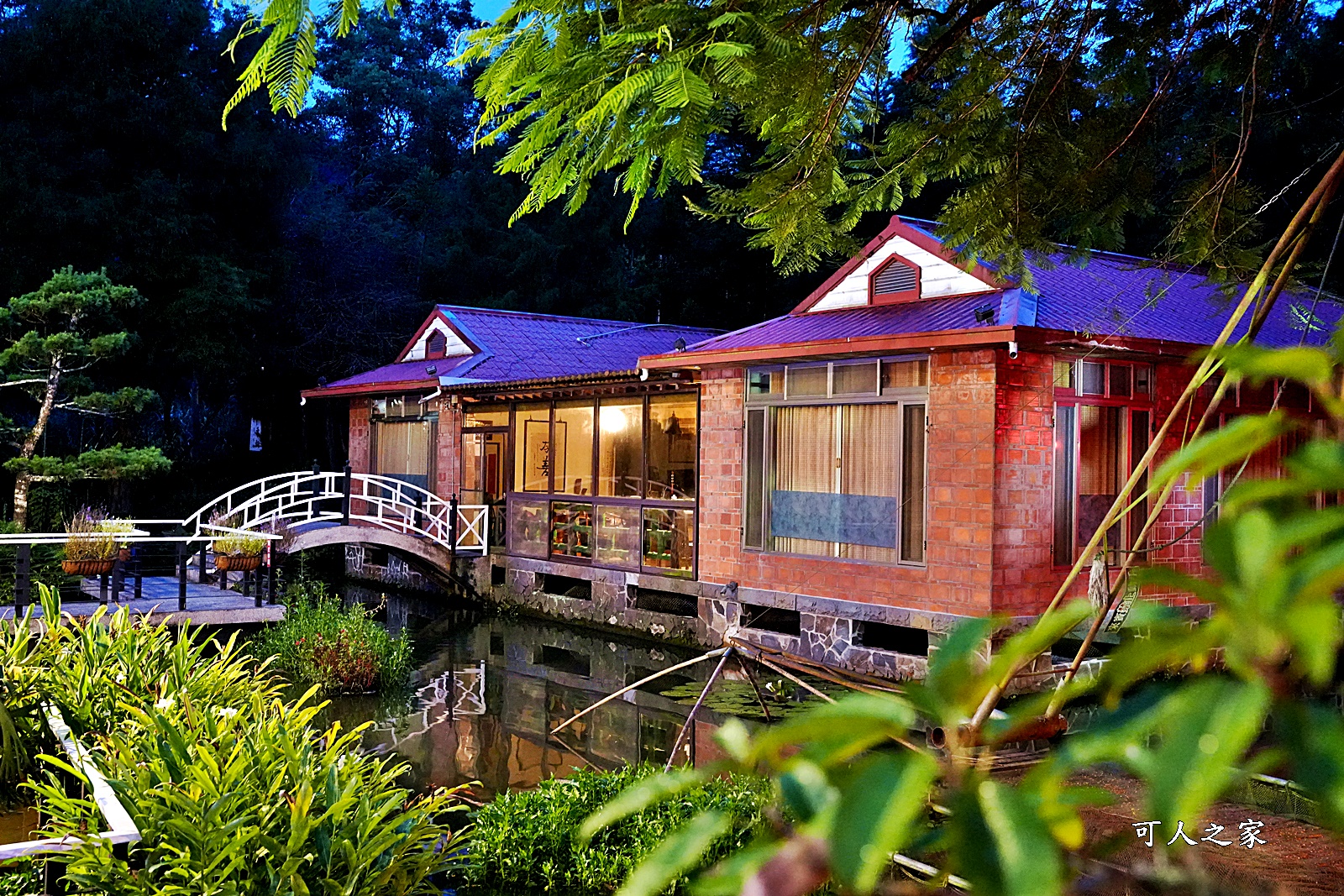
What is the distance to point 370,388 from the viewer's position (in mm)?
19562

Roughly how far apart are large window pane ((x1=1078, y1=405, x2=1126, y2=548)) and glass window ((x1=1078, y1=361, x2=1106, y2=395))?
0.17 meters

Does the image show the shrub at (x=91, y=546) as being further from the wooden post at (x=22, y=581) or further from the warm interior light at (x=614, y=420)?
the warm interior light at (x=614, y=420)

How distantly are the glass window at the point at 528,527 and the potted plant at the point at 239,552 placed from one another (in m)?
4.31

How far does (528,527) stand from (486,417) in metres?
2.69

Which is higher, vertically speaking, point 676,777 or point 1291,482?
point 1291,482

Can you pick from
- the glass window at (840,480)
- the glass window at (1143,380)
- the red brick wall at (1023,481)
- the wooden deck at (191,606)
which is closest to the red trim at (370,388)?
the wooden deck at (191,606)

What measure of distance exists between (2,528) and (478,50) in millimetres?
11720

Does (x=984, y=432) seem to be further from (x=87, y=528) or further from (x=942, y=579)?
(x=87, y=528)

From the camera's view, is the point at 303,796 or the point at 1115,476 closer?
the point at 303,796

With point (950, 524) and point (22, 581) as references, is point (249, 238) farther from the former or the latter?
point (950, 524)

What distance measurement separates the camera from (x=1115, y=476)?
11688 mm

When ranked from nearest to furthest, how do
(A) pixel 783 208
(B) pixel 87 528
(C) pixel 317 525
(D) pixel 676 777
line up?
1. (D) pixel 676 777
2. (A) pixel 783 208
3. (B) pixel 87 528
4. (C) pixel 317 525

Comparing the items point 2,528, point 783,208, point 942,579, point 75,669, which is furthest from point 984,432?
point 2,528

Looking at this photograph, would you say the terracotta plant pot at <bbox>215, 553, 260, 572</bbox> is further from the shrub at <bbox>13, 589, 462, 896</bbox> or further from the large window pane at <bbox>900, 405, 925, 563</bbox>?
the shrub at <bbox>13, 589, 462, 896</bbox>
